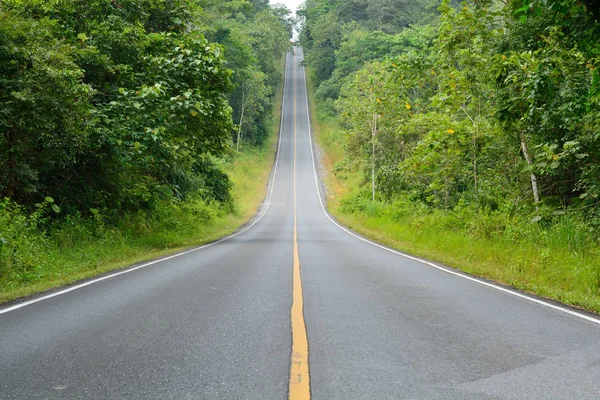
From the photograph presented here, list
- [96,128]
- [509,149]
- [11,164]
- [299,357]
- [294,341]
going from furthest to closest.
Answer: [509,149] < [96,128] < [11,164] < [294,341] < [299,357]

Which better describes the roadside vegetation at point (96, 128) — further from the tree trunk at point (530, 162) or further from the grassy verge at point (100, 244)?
the tree trunk at point (530, 162)

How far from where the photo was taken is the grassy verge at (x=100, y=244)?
971cm

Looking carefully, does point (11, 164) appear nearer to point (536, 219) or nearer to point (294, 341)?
point (294, 341)

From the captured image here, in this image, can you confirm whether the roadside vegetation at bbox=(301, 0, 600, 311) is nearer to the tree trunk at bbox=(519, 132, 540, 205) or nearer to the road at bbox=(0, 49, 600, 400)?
the tree trunk at bbox=(519, 132, 540, 205)

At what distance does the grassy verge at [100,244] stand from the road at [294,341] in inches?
58.8

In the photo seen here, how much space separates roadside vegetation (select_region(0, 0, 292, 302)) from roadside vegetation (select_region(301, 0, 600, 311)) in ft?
24.1

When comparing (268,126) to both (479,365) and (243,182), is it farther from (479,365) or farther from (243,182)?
(479,365)

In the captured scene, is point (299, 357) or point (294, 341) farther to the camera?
point (294, 341)

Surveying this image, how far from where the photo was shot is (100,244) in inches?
535

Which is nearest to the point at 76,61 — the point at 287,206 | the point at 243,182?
the point at 287,206

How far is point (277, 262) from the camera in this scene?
12.3m

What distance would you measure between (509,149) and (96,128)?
12.1 m

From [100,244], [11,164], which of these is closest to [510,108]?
[100,244]

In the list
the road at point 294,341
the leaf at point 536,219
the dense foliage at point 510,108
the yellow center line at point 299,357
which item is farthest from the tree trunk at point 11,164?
the leaf at point 536,219
